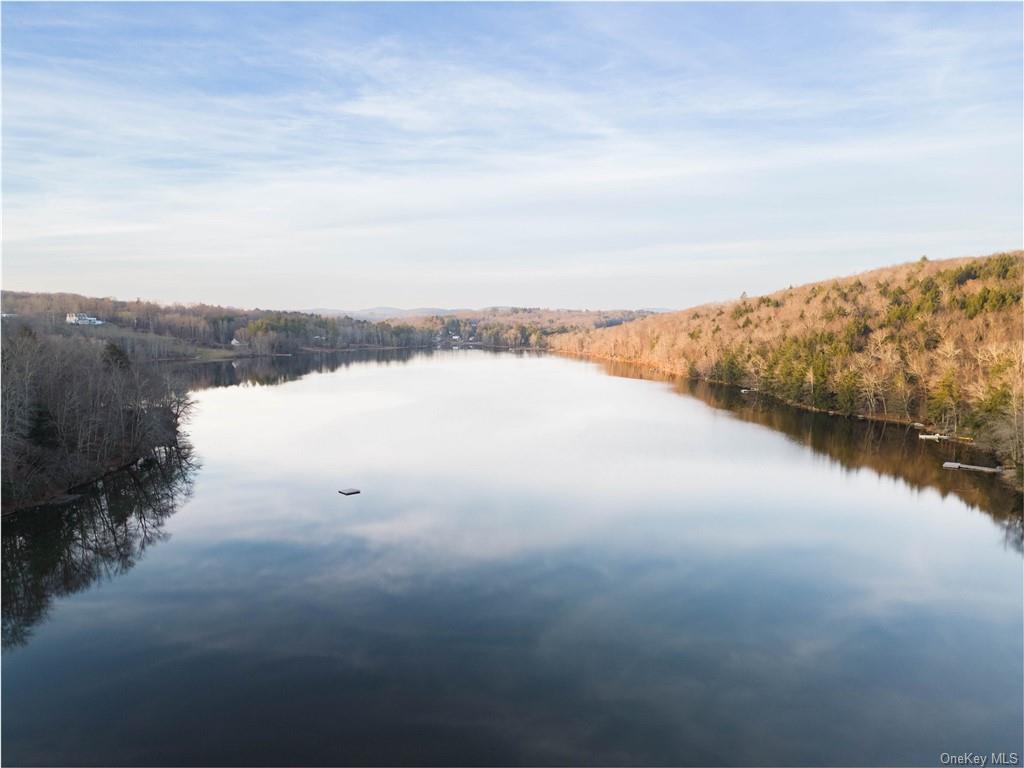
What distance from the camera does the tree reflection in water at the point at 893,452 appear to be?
29064 millimetres

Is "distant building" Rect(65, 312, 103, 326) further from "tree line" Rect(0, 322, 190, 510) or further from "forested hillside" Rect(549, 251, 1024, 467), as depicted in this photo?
"forested hillside" Rect(549, 251, 1024, 467)

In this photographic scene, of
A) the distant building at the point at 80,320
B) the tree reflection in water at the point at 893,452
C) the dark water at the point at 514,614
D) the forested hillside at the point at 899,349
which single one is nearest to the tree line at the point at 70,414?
the dark water at the point at 514,614

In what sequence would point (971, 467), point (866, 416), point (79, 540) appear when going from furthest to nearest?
point (866, 416), point (971, 467), point (79, 540)

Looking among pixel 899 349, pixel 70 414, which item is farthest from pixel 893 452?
pixel 70 414

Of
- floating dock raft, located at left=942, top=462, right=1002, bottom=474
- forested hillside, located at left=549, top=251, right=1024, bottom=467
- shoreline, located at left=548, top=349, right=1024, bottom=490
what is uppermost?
forested hillside, located at left=549, top=251, right=1024, bottom=467

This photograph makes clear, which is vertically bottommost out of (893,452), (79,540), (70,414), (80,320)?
(79,540)

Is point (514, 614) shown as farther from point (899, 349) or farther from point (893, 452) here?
point (899, 349)

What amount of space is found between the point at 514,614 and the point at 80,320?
128m

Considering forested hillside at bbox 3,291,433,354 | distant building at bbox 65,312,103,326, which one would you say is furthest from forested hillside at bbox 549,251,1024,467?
distant building at bbox 65,312,103,326

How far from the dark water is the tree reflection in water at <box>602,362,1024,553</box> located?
376 millimetres

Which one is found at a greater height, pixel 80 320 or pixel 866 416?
pixel 80 320

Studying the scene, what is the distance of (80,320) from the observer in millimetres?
117250

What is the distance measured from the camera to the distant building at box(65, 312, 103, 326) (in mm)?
111250

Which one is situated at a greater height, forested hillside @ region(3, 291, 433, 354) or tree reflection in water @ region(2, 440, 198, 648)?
forested hillside @ region(3, 291, 433, 354)
